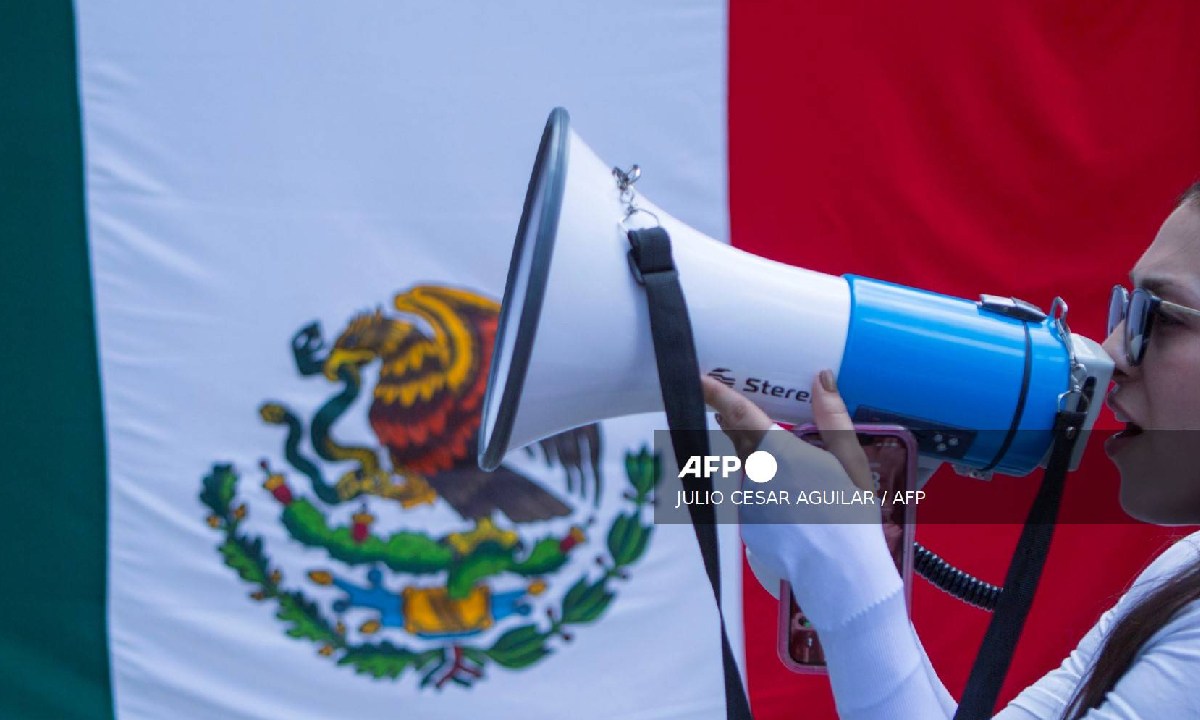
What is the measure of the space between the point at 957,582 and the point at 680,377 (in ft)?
1.84

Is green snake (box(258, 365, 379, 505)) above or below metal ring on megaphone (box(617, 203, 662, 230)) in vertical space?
below

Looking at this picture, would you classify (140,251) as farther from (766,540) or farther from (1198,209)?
(1198,209)

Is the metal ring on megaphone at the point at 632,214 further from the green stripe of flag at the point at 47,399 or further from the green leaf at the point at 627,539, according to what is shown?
the green stripe of flag at the point at 47,399

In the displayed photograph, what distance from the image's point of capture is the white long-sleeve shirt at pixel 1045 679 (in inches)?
26.3

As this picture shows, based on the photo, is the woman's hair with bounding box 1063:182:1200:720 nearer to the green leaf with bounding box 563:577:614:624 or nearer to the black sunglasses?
the black sunglasses

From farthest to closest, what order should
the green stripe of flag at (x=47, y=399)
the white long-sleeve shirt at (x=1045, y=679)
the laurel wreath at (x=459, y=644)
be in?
the laurel wreath at (x=459, y=644) < the green stripe of flag at (x=47, y=399) < the white long-sleeve shirt at (x=1045, y=679)

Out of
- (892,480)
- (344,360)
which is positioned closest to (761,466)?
(892,480)

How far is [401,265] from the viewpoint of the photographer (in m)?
1.56

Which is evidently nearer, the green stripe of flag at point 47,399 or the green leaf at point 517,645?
the green stripe of flag at point 47,399

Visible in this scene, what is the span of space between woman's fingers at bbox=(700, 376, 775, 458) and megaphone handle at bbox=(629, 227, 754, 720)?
0.03 metres

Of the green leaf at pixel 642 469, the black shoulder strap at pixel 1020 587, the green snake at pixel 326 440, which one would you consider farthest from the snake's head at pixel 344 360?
the black shoulder strap at pixel 1020 587

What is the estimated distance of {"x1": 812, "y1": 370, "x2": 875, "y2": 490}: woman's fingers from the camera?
2.70ft

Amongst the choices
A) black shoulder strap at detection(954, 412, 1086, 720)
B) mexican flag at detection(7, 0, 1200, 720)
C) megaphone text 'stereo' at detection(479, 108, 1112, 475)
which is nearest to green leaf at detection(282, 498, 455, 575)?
mexican flag at detection(7, 0, 1200, 720)

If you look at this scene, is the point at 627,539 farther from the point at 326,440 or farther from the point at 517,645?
the point at 326,440
